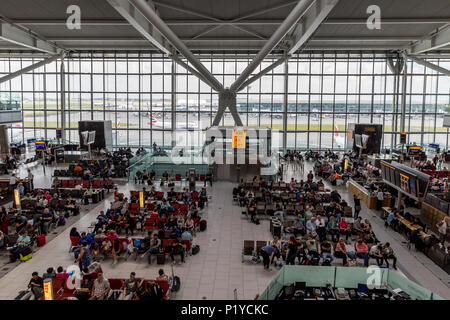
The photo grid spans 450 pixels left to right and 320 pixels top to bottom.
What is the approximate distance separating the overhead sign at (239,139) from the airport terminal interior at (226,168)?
148 mm

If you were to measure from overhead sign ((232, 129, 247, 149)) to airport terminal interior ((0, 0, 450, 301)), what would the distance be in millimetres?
148

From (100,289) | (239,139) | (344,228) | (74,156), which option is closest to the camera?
(100,289)

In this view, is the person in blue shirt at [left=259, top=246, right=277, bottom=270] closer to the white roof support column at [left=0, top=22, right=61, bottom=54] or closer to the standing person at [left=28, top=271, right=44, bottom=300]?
the standing person at [left=28, top=271, right=44, bottom=300]

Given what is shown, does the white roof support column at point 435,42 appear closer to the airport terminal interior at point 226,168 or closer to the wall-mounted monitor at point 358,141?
the airport terminal interior at point 226,168

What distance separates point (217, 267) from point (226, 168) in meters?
14.8

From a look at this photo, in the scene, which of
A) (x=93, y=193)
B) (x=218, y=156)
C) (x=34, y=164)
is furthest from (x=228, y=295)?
(x=34, y=164)

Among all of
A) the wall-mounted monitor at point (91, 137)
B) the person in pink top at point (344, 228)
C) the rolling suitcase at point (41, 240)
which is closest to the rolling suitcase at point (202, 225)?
the person in pink top at point (344, 228)

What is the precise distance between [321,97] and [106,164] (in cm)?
2296

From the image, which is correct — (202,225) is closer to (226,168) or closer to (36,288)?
(36,288)

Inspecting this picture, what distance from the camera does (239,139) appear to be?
26.2 metres

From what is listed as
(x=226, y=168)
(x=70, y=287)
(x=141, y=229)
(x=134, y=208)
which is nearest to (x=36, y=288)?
(x=70, y=287)

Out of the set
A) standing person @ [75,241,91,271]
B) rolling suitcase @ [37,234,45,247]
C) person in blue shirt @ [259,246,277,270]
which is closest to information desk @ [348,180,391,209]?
person in blue shirt @ [259,246,277,270]

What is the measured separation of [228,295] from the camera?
32.4ft

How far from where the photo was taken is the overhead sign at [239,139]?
26.1 meters
